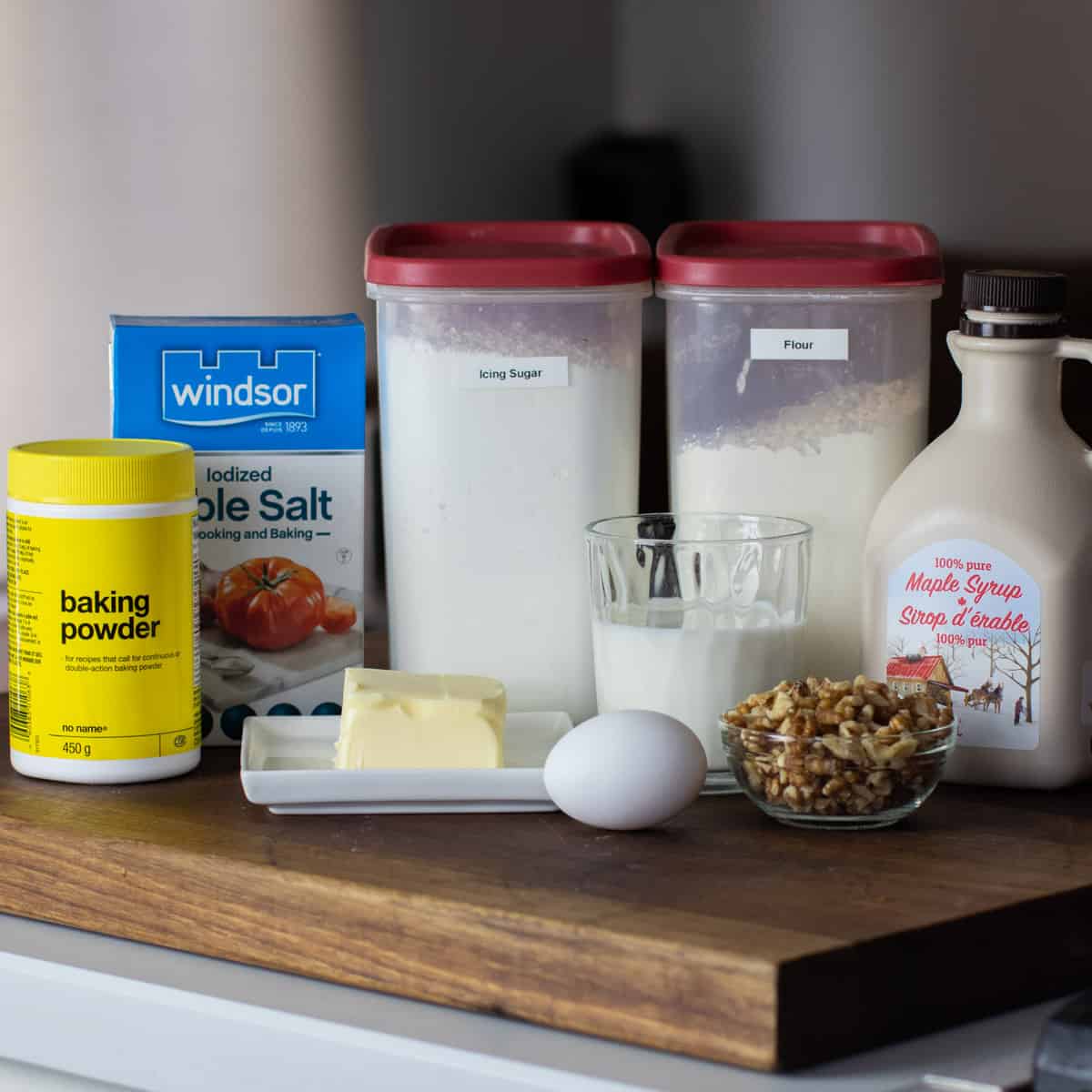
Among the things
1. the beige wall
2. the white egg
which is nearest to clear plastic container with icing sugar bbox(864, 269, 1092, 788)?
the white egg

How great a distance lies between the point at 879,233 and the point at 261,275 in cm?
49

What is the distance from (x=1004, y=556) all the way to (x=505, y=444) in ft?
0.95

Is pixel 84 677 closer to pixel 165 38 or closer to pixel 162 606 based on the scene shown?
pixel 162 606

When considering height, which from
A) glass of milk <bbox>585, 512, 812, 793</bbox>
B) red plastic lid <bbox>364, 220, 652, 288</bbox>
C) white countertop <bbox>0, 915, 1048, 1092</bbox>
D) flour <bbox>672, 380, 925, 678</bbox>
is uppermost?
red plastic lid <bbox>364, 220, 652, 288</bbox>

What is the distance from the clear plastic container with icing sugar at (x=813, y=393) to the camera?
3.29ft

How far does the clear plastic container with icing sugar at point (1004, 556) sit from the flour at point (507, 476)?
0.18m

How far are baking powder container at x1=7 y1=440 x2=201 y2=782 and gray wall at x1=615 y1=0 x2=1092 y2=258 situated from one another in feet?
1.59

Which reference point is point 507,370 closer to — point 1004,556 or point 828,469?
point 828,469

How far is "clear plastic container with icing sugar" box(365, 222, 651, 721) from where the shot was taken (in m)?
1.01

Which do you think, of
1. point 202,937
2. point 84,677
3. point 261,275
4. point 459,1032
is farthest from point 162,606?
point 261,275

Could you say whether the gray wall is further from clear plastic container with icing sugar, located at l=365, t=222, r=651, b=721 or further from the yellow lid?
the yellow lid

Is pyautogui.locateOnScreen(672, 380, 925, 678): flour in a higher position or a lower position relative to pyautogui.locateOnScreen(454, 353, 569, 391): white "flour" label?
lower

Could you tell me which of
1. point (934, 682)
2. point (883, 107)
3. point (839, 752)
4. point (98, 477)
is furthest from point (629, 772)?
point (883, 107)

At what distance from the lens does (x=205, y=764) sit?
100cm
